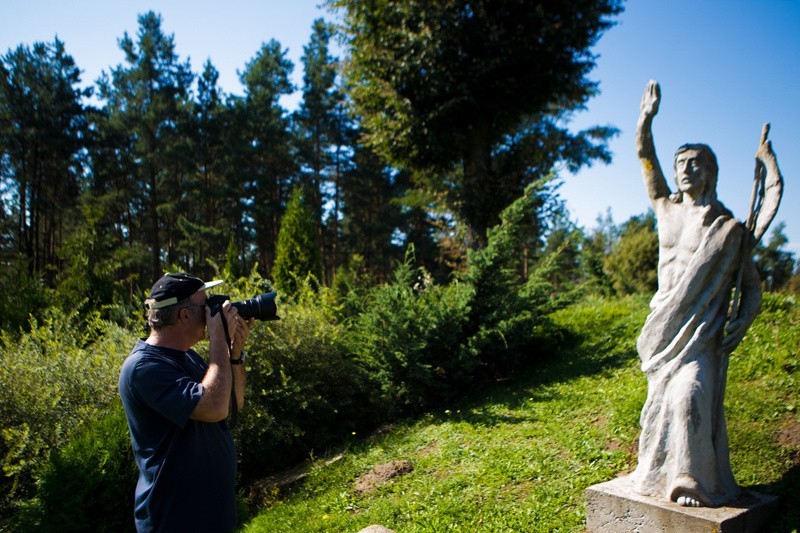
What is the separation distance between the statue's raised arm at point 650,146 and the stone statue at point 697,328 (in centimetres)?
17

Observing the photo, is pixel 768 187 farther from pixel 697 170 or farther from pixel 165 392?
pixel 165 392

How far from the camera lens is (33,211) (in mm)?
20766

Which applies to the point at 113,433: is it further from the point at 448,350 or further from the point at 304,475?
the point at 448,350

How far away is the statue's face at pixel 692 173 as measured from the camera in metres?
3.51

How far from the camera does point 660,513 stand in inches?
128

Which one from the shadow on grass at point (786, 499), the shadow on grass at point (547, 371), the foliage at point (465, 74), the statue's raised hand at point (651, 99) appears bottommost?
the shadow on grass at point (786, 499)

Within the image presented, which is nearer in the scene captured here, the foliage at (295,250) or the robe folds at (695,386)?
the robe folds at (695,386)

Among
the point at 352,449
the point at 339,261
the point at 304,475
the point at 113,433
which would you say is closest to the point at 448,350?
the point at 352,449

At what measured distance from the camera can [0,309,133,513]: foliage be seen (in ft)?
17.0

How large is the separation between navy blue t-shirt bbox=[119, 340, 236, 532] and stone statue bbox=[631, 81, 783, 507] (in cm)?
257

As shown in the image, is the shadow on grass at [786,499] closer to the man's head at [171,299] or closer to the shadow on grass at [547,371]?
the shadow on grass at [547,371]

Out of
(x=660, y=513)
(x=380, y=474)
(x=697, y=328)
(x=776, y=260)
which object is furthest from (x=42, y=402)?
(x=776, y=260)

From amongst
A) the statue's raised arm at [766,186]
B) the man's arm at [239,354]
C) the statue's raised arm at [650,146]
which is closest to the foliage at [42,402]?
the man's arm at [239,354]

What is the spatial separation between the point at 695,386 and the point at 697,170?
1339mm
